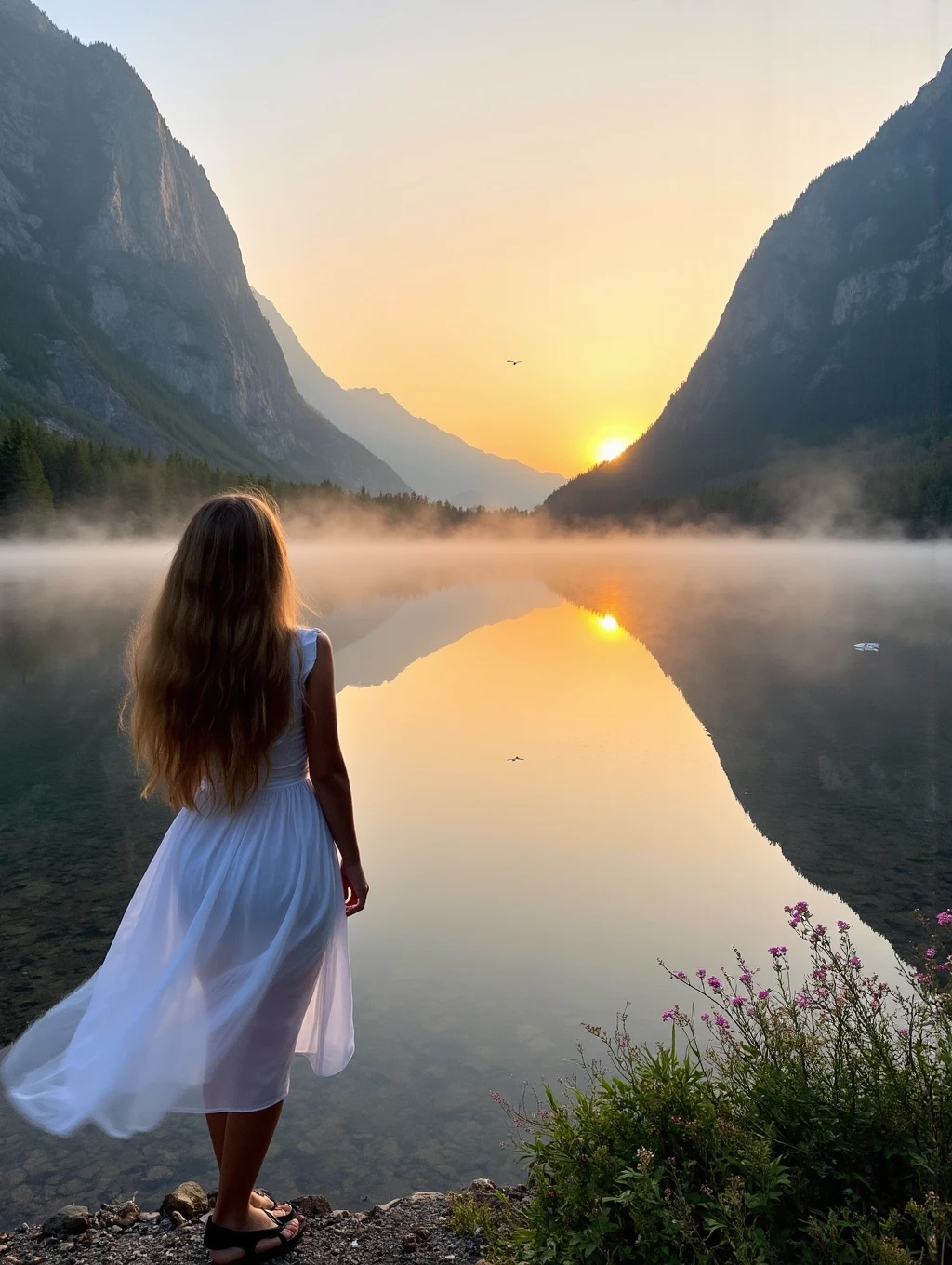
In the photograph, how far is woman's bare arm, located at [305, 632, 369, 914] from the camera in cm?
334

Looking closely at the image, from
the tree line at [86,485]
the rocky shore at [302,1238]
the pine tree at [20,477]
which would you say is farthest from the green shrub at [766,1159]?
the pine tree at [20,477]

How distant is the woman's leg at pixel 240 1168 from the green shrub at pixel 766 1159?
101 cm

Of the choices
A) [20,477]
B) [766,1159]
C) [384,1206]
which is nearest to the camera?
[766,1159]

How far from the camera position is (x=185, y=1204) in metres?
3.84

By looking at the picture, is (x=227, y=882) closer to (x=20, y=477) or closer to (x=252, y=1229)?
(x=252, y=1229)

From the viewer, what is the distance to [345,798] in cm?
348

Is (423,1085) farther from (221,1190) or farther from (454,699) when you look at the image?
(454,699)

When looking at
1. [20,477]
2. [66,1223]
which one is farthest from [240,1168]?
[20,477]

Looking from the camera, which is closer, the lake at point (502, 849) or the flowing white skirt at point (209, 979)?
the flowing white skirt at point (209, 979)

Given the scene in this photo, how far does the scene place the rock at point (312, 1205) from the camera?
388cm

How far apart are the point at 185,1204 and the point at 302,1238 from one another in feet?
1.96

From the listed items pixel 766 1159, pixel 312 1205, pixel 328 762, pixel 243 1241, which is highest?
pixel 328 762

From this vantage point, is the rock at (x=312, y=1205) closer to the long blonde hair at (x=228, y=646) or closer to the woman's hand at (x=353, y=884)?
the woman's hand at (x=353, y=884)

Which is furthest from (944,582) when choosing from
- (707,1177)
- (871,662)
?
(707,1177)
